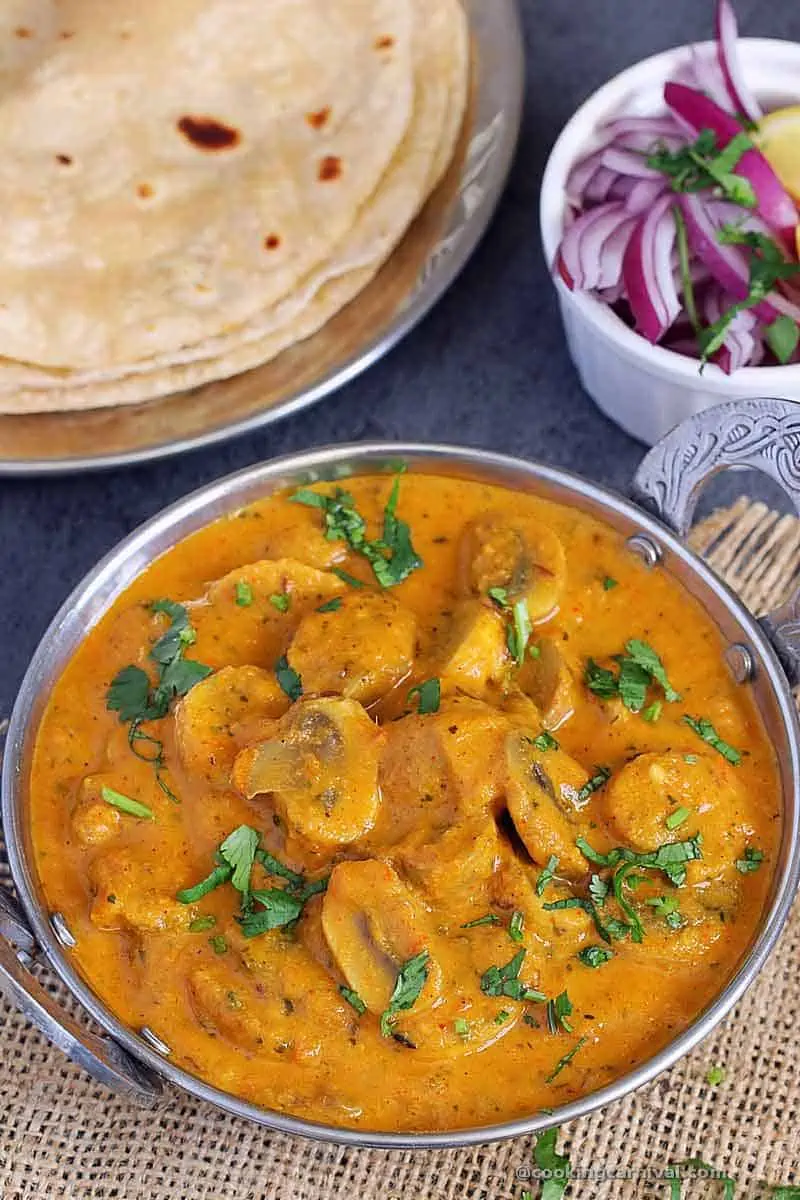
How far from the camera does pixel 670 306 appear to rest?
3588 mm

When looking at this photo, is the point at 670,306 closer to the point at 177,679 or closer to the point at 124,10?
the point at 177,679

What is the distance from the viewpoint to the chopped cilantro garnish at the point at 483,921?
9.21 feet

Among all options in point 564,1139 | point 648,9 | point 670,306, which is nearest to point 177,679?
point 564,1139

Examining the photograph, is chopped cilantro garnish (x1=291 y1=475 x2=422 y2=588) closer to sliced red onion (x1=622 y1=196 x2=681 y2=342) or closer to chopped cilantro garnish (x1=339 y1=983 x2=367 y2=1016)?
sliced red onion (x1=622 y1=196 x2=681 y2=342)

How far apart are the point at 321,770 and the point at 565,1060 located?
2.39 feet

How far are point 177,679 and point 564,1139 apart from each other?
1.30 meters

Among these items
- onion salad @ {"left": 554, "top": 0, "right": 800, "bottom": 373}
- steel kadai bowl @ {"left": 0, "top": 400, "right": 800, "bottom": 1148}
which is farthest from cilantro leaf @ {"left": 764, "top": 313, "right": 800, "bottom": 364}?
steel kadai bowl @ {"left": 0, "top": 400, "right": 800, "bottom": 1148}

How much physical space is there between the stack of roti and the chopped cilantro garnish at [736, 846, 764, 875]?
181 cm

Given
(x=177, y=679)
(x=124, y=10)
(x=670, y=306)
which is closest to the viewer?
(x=177, y=679)

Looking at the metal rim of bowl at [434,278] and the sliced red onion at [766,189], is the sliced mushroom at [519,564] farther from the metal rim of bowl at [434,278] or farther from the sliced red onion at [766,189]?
the sliced red onion at [766,189]

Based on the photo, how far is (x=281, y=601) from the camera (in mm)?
3182

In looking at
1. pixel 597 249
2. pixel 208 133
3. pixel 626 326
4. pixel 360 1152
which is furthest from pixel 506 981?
pixel 208 133

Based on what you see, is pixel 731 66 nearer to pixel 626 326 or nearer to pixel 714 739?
pixel 626 326

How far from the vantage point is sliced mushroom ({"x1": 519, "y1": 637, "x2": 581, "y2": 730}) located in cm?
302
